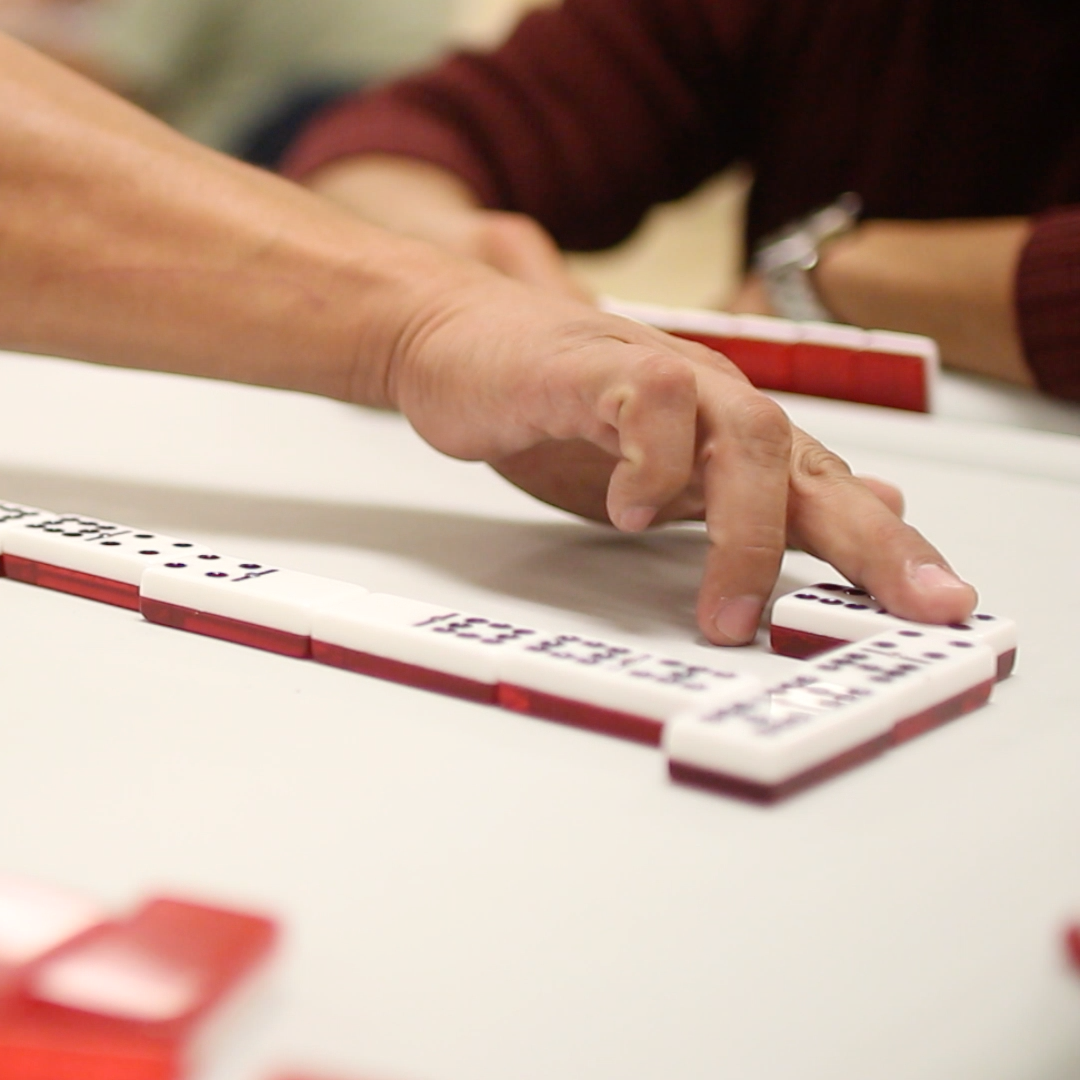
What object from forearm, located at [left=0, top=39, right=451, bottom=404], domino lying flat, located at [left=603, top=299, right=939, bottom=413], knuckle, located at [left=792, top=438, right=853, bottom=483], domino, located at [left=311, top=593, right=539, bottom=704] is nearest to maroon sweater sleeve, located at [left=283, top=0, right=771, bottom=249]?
domino lying flat, located at [left=603, top=299, right=939, bottom=413]

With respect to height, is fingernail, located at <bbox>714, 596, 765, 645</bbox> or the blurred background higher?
the blurred background

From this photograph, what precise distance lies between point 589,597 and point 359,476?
232 millimetres

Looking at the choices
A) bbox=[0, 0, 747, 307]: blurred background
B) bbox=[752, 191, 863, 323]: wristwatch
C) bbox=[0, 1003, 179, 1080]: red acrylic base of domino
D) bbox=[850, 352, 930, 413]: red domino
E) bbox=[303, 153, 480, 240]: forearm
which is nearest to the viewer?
bbox=[0, 1003, 179, 1080]: red acrylic base of domino

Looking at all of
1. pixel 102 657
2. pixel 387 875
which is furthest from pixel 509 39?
pixel 387 875

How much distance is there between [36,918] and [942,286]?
934 millimetres

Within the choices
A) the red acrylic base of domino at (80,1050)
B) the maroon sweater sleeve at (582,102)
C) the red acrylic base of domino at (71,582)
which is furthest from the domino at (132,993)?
the maroon sweater sleeve at (582,102)

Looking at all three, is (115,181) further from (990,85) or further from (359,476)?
(990,85)

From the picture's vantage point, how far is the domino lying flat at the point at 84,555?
522 mm

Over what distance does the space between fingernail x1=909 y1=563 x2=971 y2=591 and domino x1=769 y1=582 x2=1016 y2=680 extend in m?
0.01

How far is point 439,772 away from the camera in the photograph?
392 mm

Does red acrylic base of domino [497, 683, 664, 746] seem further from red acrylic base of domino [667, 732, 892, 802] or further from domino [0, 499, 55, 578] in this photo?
domino [0, 499, 55, 578]

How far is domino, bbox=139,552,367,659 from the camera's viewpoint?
0.48 metres

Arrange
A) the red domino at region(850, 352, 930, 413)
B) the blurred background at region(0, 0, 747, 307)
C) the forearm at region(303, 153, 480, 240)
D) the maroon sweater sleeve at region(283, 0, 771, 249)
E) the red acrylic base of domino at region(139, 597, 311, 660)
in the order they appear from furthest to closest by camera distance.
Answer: the blurred background at region(0, 0, 747, 307)
the maroon sweater sleeve at region(283, 0, 771, 249)
the forearm at region(303, 153, 480, 240)
the red domino at region(850, 352, 930, 413)
the red acrylic base of domino at region(139, 597, 311, 660)

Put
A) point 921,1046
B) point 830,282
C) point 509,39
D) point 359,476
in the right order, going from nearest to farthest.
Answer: point 921,1046
point 359,476
point 830,282
point 509,39
